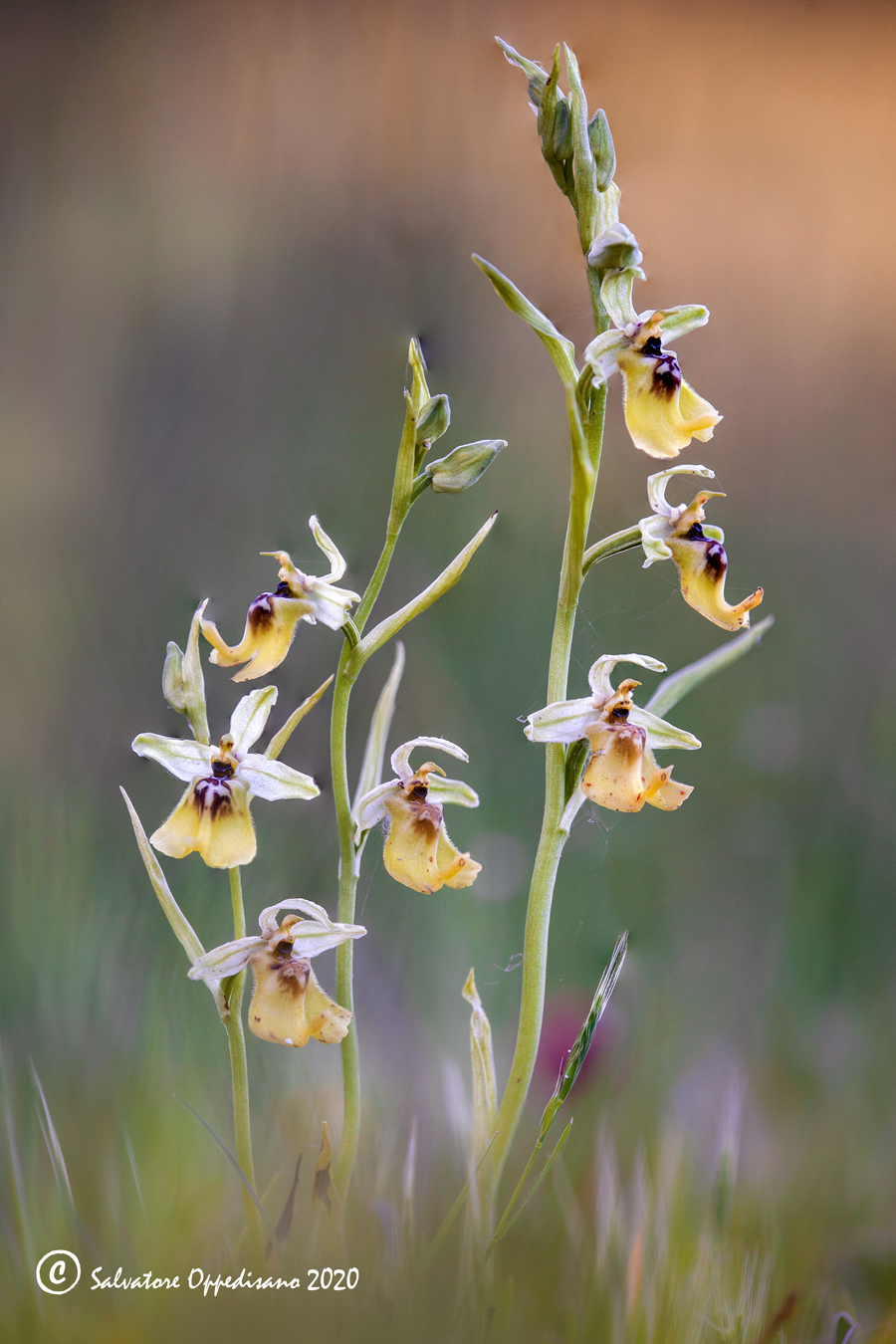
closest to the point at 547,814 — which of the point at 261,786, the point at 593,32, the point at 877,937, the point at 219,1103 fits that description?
the point at 261,786

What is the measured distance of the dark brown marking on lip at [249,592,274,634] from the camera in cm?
39

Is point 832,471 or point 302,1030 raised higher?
point 832,471

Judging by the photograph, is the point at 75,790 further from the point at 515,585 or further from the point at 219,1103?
the point at 515,585

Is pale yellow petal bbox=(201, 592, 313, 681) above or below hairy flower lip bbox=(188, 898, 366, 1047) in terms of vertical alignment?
above

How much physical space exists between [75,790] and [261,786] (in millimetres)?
143

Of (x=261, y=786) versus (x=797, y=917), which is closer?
(x=261, y=786)

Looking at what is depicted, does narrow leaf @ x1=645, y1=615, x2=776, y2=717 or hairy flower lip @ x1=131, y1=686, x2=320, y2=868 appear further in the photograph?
narrow leaf @ x1=645, y1=615, x2=776, y2=717

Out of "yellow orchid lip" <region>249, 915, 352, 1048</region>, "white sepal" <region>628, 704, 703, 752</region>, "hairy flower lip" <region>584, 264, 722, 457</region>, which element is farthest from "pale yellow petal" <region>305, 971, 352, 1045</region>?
"hairy flower lip" <region>584, 264, 722, 457</region>

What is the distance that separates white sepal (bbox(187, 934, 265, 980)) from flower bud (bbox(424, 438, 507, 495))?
265 millimetres

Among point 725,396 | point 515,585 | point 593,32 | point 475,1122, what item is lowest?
point 475,1122

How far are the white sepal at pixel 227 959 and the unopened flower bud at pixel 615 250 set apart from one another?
0.40 metres

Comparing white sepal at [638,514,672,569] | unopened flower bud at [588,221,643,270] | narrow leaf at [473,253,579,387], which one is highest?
unopened flower bud at [588,221,643,270]

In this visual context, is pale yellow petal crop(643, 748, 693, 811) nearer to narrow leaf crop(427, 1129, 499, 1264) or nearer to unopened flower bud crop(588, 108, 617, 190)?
narrow leaf crop(427, 1129, 499, 1264)

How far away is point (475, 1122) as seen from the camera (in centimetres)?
46
